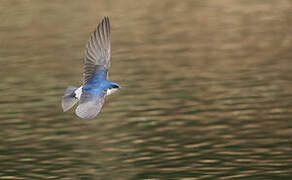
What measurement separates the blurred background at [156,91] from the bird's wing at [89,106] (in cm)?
249

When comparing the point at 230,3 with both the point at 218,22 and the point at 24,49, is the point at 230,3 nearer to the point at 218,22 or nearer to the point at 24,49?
the point at 218,22

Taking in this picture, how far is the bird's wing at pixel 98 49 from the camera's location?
7.68m

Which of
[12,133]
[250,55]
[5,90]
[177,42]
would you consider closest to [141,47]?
[177,42]

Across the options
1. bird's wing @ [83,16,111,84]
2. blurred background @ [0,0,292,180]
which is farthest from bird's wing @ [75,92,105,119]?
blurred background @ [0,0,292,180]

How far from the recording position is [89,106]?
279 inches

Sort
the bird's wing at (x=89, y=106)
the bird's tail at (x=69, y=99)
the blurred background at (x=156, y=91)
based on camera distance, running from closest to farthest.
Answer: the bird's wing at (x=89, y=106), the bird's tail at (x=69, y=99), the blurred background at (x=156, y=91)

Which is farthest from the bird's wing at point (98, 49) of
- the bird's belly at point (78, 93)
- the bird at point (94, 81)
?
the bird's belly at point (78, 93)

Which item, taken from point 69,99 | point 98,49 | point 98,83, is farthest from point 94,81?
point 69,99

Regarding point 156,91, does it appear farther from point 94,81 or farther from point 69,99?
point 69,99

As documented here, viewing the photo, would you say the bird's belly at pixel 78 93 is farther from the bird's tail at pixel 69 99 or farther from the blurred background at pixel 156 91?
the blurred background at pixel 156 91

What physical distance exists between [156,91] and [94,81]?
5.85 metres

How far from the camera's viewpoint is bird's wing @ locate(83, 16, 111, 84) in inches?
302

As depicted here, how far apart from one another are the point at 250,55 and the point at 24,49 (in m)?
4.78

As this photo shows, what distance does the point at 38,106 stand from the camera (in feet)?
43.1
